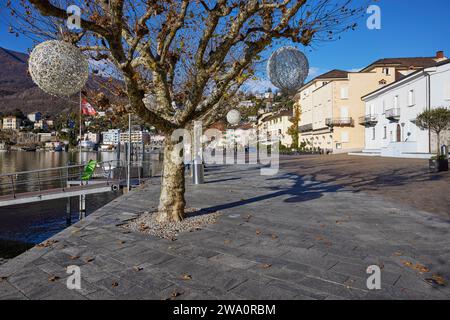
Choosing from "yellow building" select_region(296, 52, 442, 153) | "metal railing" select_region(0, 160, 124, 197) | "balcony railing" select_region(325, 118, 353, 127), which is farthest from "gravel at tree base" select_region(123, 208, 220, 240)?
"yellow building" select_region(296, 52, 442, 153)

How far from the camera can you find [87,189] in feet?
42.1

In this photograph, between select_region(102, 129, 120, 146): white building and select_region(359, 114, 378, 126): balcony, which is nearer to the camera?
select_region(102, 129, 120, 146): white building

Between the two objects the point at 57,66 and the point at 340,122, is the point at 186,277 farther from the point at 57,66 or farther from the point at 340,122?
the point at 340,122

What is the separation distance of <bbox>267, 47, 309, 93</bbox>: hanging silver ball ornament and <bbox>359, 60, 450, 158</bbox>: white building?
2566cm

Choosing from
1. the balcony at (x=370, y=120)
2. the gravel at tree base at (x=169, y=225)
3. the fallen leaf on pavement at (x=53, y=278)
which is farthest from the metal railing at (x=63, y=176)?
the balcony at (x=370, y=120)

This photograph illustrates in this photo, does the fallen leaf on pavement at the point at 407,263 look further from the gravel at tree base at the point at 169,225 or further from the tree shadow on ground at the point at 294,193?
the tree shadow on ground at the point at 294,193

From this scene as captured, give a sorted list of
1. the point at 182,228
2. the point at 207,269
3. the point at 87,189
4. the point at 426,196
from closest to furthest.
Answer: the point at 207,269, the point at 182,228, the point at 426,196, the point at 87,189

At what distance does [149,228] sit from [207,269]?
2.46m

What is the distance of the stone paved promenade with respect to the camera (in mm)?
3600

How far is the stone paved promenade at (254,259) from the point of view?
3.60m

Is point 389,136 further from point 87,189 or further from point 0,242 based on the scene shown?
point 0,242

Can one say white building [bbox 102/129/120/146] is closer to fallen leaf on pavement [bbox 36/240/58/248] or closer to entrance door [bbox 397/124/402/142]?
fallen leaf on pavement [bbox 36/240/58/248]

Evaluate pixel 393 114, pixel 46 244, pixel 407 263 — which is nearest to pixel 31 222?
pixel 46 244
